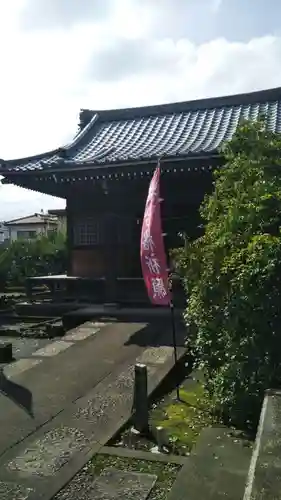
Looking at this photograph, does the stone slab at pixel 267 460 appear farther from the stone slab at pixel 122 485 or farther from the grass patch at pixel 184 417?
the grass patch at pixel 184 417

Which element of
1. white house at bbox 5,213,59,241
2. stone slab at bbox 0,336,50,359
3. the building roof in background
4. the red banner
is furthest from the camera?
white house at bbox 5,213,59,241

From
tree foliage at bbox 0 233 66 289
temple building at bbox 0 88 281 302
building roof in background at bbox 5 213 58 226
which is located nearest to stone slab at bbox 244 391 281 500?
temple building at bbox 0 88 281 302

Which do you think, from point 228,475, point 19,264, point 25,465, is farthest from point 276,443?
point 19,264

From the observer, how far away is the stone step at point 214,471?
297 cm

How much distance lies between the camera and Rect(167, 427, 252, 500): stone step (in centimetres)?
297

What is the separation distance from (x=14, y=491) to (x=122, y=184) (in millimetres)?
9368

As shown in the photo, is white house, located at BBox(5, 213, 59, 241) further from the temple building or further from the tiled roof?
the temple building

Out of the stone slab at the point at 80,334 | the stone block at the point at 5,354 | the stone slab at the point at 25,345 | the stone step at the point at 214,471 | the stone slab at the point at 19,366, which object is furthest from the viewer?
the stone slab at the point at 80,334

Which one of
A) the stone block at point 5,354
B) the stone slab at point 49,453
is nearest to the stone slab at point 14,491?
the stone slab at point 49,453

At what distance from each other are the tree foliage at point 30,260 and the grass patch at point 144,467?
1769cm

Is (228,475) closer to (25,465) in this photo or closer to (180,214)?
(25,465)

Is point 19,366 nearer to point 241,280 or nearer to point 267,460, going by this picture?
point 241,280

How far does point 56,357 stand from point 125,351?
3.93 ft

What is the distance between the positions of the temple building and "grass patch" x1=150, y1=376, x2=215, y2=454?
20.3 ft
